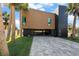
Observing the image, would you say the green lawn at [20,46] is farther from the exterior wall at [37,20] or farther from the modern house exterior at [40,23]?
the exterior wall at [37,20]

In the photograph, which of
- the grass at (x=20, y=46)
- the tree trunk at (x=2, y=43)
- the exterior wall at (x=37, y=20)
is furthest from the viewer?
the exterior wall at (x=37, y=20)

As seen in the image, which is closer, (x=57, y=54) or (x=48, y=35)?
(x=57, y=54)

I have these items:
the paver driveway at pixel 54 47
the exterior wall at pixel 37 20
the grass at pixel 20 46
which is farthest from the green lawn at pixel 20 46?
the exterior wall at pixel 37 20

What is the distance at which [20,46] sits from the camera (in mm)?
6391

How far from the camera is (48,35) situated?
6664 mm

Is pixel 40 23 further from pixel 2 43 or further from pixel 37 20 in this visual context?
pixel 2 43

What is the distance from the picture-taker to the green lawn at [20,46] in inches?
230

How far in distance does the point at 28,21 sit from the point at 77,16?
1.45m

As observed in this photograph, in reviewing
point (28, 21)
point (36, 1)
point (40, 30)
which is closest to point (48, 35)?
point (40, 30)

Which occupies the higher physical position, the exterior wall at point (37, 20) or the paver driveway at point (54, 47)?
the exterior wall at point (37, 20)

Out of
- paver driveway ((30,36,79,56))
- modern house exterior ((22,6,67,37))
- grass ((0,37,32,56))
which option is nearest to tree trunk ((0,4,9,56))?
grass ((0,37,32,56))

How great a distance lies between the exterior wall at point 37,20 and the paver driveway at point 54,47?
0.34 metres

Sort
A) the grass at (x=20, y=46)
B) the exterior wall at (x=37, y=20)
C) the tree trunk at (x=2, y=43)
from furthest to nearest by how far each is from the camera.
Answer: the exterior wall at (x=37, y=20), the grass at (x=20, y=46), the tree trunk at (x=2, y=43)

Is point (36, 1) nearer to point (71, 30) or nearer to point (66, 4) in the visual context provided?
point (66, 4)
